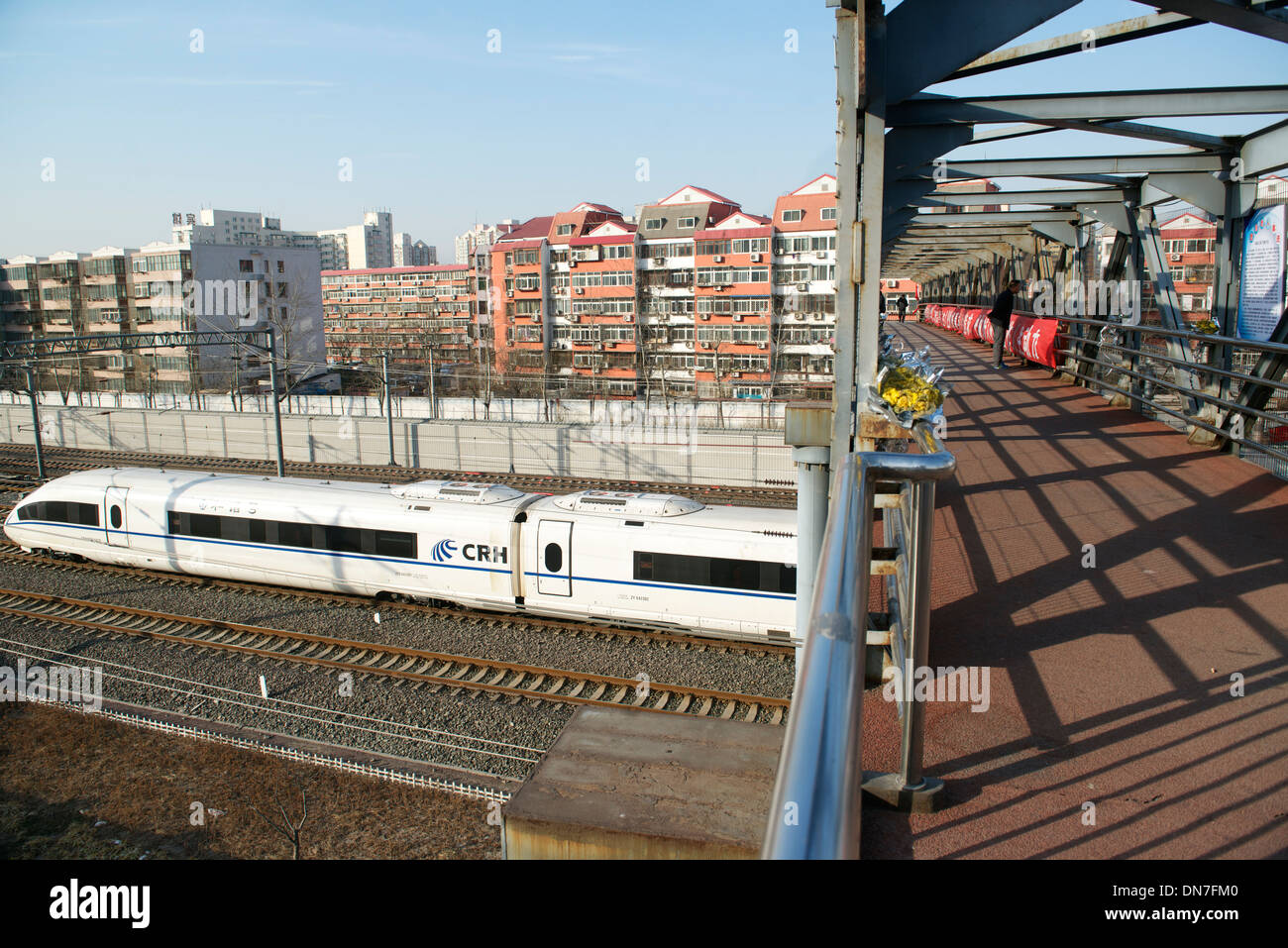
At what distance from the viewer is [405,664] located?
11.5m

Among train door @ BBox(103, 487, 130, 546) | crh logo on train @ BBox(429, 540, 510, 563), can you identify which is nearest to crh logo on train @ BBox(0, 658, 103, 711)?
train door @ BBox(103, 487, 130, 546)

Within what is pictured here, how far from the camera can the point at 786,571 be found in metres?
10.9

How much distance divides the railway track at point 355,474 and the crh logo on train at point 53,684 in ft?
22.5

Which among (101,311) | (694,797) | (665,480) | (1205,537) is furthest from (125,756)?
(101,311)

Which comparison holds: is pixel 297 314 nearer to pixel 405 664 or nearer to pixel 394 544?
pixel 394 544

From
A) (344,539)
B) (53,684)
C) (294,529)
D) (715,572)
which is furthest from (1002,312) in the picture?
(53,684)

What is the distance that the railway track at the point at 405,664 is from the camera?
33.1 feet

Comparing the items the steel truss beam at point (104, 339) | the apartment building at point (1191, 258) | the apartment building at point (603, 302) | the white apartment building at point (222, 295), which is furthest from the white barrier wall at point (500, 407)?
the apartment building at point (603, 302)

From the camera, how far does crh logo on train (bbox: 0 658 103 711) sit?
1094 cm

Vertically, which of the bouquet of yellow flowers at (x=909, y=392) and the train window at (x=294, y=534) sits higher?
the bouquet of yellow flowers at (x=909, y=392)

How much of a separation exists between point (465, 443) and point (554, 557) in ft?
42.0

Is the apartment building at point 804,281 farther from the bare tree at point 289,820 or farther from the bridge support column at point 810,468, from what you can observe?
Answer: the bridge support column at point 810,468

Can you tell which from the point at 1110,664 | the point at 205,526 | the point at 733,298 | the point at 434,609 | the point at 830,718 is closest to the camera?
the point at 830,718

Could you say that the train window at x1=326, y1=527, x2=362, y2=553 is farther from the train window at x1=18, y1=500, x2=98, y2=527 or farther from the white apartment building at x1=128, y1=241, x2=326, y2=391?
the white apartment building at x1=128, y1=241, x2=326, y2=391
